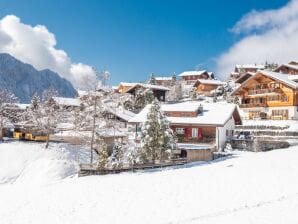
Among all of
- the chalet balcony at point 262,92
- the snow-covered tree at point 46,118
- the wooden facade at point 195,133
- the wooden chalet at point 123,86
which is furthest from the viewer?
the wooden chalet at point 123,86

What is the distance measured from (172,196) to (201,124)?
2611 centimetres

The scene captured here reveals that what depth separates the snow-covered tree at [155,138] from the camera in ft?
125

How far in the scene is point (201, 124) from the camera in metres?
49.4

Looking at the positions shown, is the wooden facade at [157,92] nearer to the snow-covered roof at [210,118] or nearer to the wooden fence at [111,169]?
the snow-covered roof at [210,118]

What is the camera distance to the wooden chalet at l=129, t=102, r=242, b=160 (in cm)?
4888

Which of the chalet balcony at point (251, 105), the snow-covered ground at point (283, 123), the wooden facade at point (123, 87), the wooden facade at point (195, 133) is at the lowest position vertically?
the wooden facade at point (195, 133)

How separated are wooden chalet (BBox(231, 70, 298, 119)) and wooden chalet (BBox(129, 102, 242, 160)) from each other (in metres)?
15.3

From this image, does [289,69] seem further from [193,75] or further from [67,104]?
[67,104]

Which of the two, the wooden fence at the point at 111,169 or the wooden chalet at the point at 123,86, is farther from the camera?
the wooden chalet at the point at 123,86

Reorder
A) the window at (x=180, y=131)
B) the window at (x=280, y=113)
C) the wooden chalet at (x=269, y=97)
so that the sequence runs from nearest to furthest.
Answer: the window at (x=180, y=131), the wooden chalet at (x=269, y=97), the window at (x=280, y=113)

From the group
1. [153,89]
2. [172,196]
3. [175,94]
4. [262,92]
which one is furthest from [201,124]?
[175,94]

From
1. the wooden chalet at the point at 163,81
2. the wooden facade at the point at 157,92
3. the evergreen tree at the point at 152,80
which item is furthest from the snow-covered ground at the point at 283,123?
the wooden chalet at the point at 163,81

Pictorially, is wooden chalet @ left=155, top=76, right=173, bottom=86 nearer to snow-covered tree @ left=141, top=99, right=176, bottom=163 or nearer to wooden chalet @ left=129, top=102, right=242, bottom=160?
wooden chalet @ left=129, top=102, right=242, bottom=160

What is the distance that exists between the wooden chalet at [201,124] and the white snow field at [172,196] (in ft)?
33.6
